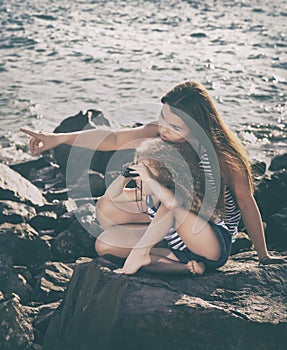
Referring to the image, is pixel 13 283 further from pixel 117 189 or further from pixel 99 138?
pixel 99 138

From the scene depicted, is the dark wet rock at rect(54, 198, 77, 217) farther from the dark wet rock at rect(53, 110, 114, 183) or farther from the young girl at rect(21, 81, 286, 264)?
the young girl at rect(21, 81, 286, 264)

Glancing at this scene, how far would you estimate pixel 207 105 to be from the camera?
530 centimetres

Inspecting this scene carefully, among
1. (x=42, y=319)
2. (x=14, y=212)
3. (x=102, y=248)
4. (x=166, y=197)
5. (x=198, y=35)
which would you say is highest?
(x=166, y=197)

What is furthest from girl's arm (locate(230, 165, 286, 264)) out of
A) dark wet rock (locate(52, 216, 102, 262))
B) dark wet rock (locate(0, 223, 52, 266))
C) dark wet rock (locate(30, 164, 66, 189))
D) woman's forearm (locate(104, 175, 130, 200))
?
dark wet rock (locate(30, 164, 66, 189))

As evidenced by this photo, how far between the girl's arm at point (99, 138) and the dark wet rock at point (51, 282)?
3.96 ft

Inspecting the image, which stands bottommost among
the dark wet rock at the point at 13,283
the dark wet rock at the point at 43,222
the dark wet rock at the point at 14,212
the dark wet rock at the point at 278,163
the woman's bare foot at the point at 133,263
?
the dark wet rock at the point at 278,163

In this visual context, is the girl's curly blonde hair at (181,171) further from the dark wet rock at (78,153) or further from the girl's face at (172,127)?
the dark wet rock at (78,153)

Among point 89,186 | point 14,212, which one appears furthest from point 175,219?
point 89,186

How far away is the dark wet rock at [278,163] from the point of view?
389 inches

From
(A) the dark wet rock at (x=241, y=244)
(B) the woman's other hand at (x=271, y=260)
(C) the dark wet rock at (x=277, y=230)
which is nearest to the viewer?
(B) the woman's other hand at (x=271, y=260)

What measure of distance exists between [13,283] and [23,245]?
1.97ft

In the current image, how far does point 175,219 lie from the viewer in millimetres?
5227

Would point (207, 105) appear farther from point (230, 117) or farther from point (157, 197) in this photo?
point (230, 117)

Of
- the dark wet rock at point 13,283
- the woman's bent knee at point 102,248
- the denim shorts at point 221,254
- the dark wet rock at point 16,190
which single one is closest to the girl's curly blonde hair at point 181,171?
the denim shorts at point 221,254
